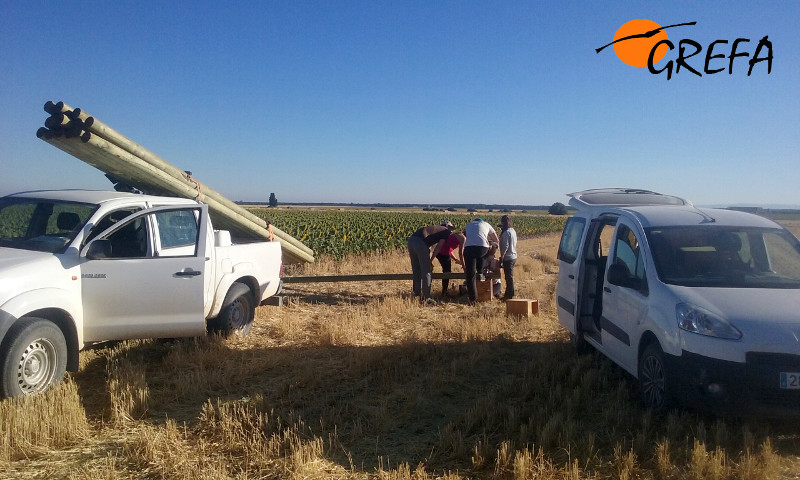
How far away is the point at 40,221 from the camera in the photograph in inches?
262

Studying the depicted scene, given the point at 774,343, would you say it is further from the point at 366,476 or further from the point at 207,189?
the point at 207,189

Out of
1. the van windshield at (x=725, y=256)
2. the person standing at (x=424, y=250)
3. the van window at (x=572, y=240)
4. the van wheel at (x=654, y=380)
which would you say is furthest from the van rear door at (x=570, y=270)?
the person standing at (x=424, y=250)

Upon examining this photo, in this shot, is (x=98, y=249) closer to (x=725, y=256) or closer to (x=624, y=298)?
(x=624, y=298)

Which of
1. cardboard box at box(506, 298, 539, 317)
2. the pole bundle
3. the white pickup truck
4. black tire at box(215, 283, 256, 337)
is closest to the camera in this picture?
the white pickup truck

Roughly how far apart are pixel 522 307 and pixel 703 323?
5.06 metres

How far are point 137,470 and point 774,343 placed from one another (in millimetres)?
4800

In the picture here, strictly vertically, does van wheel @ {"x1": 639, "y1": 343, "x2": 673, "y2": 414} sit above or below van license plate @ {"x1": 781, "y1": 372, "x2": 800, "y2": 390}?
below

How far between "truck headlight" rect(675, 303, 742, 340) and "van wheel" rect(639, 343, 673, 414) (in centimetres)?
38

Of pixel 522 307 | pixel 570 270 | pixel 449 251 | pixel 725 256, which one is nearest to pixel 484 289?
pixel 449 251

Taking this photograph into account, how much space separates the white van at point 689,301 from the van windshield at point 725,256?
11 mm

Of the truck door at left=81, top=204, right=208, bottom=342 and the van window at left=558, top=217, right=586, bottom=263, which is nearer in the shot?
the truck door at left=81, top=204, right=208, bottom=342

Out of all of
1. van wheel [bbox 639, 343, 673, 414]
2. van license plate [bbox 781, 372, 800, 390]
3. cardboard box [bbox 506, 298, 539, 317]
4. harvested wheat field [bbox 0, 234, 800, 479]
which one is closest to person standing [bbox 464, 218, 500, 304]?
cardboard box [bbox 506, 298, 539, 317]

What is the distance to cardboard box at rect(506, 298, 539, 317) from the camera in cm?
977

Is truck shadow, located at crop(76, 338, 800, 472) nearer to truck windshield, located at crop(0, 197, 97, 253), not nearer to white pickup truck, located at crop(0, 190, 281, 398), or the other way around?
white pickup truck, located at crop(0, 190, 281, 398)
